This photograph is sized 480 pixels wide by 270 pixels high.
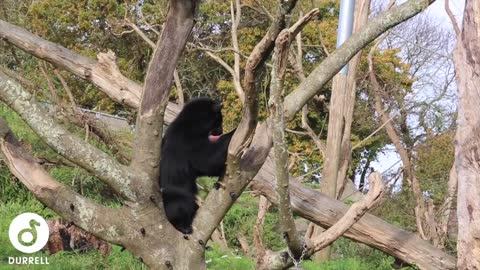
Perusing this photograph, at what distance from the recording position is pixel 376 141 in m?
15.1

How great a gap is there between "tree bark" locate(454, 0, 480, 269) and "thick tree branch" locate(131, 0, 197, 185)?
1.72 meters

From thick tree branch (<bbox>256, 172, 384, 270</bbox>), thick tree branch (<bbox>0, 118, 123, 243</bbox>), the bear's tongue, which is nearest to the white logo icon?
the bear's tongue

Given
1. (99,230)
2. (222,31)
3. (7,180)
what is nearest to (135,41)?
(222,31)

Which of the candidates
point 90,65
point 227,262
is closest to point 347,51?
point 90,65

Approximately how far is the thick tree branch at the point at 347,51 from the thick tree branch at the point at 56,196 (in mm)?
1122

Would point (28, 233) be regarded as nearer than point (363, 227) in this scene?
No

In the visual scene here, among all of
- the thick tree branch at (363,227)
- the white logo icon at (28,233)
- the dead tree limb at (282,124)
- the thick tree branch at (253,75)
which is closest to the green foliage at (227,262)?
the thick tree branch at (363,227)

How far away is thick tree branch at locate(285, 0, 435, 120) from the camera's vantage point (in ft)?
11.2

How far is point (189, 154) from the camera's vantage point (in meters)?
4.36

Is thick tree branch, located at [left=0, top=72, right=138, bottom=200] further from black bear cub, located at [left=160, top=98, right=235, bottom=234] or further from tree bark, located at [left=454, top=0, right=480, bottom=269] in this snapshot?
tree bark, located at [left=454, top=0, right=480, bottom=269]

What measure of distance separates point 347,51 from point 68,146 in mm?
1543

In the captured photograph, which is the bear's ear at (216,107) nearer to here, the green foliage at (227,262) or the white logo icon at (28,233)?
the green foliage at (227,262)

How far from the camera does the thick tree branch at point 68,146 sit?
10.8 ft

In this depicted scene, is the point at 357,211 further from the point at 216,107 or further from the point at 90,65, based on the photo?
the point at 90,65
